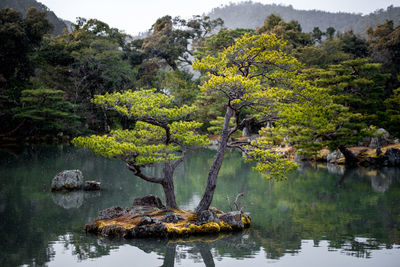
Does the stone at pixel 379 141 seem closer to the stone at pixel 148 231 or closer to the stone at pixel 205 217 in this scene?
the stone at pixel 205 217

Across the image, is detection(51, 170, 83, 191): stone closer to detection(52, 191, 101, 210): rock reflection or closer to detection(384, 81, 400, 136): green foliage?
detection(52, 191, 101, 210): rock reflection

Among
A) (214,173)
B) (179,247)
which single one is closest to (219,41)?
(214,173)

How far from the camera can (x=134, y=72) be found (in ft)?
116

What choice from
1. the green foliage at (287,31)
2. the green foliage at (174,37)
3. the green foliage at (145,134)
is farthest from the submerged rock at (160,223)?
the green foliage at (174,37)

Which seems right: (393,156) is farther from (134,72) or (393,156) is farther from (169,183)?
(134,72)

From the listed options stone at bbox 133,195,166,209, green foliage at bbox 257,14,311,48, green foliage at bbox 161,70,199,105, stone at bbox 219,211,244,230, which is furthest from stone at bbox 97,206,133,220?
green foliage at bbox 257,14,311,48

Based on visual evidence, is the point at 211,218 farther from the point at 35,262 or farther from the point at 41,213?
the point at 41,213

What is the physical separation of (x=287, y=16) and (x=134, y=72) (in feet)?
242

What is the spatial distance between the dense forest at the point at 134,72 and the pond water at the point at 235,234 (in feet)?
16.9

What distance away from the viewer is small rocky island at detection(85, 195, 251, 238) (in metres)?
7.91

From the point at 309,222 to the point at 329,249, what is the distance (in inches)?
85.2

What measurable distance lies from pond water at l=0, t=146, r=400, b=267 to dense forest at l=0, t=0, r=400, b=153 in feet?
16.9

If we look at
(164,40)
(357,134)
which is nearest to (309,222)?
(357,134)

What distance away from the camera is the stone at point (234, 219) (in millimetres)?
8570
